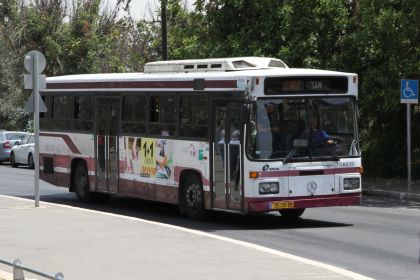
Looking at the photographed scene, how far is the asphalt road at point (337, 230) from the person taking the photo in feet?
40.9

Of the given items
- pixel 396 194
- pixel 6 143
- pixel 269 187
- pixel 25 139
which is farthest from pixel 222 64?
pixel 6 143

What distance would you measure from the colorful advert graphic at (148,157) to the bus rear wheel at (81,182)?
1.92 m

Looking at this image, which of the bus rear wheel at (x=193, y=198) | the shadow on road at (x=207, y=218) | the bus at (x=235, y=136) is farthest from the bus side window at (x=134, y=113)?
the bus rear wheel at (x=193, y=198)

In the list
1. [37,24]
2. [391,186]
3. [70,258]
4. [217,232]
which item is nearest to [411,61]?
[391,186]

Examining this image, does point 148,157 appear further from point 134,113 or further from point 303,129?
point 303,129

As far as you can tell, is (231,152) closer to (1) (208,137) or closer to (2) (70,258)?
(1) (208,137)

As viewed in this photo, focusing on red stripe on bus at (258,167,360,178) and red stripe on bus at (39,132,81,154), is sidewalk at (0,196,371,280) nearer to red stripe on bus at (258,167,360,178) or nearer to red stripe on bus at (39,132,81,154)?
red stripe on bus at (258,167,360,178)

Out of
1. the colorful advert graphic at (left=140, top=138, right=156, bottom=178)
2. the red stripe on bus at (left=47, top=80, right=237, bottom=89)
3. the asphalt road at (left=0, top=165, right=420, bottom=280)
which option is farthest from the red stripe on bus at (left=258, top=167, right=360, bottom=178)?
the colorful advert graphic at (left=140, top=138, right=156, bottom=178)

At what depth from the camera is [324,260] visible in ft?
41.2

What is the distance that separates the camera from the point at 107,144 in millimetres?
20344

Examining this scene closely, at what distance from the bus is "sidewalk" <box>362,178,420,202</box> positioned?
6.45 meters

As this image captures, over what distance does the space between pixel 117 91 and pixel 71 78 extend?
7.59 feet

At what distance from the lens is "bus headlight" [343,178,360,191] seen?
1656 cm

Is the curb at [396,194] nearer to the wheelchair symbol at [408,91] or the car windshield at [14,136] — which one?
the wheelchair symbol at [408,91]
